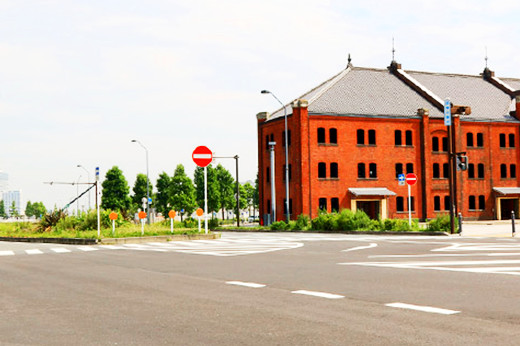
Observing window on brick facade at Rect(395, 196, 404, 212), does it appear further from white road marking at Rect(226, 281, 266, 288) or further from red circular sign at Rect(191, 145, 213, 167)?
white road marking at Rect(226, 281, 266, 288)

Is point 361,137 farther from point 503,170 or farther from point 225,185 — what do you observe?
point 225,185

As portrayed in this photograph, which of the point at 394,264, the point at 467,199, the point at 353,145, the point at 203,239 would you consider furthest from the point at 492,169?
the point at 394,264

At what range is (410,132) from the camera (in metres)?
56.3

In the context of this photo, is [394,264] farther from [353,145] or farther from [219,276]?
[353,145]

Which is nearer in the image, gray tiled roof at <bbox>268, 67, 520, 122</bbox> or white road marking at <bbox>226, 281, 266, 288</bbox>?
white road marking at <bbox>226, 281, 266, 288</bbox>

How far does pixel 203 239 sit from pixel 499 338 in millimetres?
21118

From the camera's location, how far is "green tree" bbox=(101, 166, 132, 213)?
297 feet

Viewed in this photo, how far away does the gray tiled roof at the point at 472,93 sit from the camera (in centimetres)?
6011

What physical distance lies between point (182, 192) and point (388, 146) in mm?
38784

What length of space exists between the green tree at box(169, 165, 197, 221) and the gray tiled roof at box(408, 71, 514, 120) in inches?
1450

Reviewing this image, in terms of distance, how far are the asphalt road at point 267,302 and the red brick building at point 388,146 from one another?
37.8m

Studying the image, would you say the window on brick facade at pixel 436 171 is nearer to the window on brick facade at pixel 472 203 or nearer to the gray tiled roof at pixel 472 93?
the window on brick facade at pixel 472 203

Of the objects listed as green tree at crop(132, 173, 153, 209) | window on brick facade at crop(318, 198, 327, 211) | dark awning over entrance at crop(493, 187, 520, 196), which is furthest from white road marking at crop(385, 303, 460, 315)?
green tree at crop(132, 173, 153, 209)

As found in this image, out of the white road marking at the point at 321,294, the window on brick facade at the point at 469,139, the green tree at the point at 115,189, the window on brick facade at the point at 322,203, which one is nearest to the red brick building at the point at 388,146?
the window on brick facade at the point at 469,139
